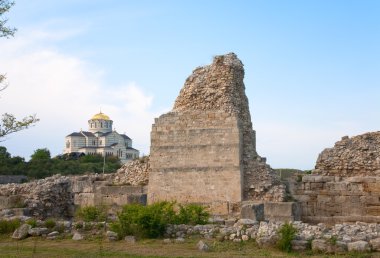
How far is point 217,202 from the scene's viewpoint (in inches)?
699

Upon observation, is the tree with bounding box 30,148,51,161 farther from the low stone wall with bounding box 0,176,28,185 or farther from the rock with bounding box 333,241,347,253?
the rock with bounding box 333,241,347,253

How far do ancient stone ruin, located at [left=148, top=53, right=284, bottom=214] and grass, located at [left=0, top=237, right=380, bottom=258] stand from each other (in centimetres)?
560

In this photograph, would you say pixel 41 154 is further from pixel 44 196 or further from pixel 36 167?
pixel 44 196

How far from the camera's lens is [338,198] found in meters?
17.0

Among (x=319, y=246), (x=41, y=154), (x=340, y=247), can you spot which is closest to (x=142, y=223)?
(x=319, y=246)

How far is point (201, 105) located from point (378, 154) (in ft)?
19.2

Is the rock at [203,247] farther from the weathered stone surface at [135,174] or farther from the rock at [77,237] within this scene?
the weathered stone surface at [135,174]

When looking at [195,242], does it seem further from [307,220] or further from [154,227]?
[307,220]

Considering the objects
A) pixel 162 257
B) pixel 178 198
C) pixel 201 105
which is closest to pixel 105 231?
pixel 162 257

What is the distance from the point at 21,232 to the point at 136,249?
3.79 meters

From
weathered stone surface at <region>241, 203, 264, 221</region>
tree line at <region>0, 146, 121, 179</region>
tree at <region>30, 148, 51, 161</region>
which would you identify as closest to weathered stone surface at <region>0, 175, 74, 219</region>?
weathered stone surface at <region>241, 203, 264, 221</region>

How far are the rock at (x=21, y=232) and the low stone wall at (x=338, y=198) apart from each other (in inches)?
323

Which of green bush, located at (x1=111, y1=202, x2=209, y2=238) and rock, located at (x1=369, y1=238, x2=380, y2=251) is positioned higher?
green bush, located at (x1=111, y1=202, x2=209, y2=238)

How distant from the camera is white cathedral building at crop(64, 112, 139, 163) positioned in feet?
390
